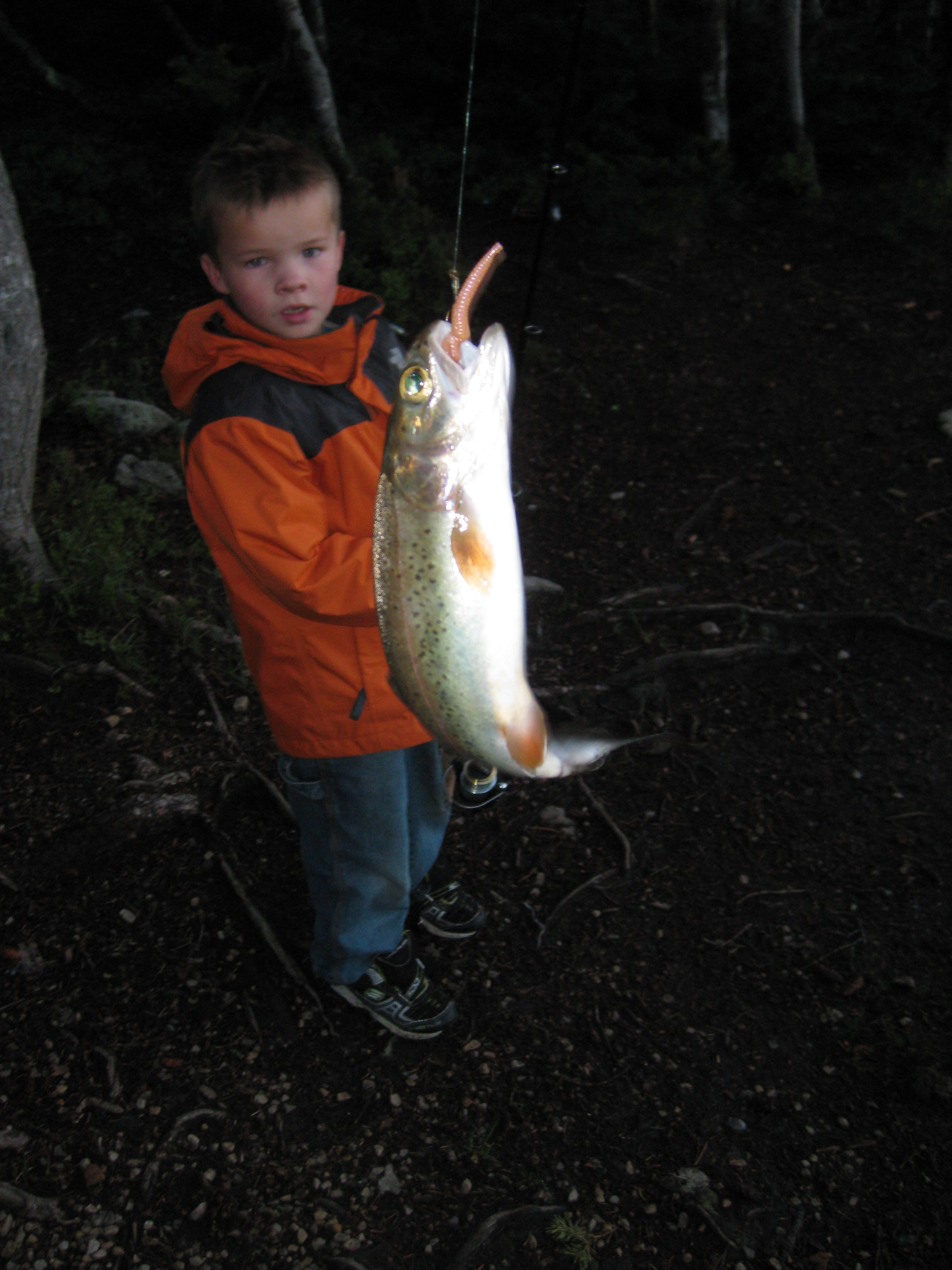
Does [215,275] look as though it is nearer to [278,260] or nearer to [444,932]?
[278,260]

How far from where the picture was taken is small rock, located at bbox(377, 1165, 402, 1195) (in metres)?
2.58

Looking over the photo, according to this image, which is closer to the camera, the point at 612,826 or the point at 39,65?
the point at 612,826

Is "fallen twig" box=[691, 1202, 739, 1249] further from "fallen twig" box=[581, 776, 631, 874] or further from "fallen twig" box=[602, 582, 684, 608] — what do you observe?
"fallen twig" box=[602, 582, 684, 608]

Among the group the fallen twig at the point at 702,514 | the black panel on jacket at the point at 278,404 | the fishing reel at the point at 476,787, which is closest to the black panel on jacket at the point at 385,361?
the black panel on jacket at the point at 278,404

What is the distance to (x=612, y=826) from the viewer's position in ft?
12.1

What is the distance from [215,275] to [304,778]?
A: 1.42 meters

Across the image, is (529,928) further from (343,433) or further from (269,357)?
(269,357)

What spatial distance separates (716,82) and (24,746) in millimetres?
9299

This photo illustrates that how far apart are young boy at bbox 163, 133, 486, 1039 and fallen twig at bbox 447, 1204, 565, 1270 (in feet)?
3.54

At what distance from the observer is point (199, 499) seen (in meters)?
2.05

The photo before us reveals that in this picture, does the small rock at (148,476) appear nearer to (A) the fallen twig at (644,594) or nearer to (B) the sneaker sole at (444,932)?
(A) the fallen twig at (644,594)

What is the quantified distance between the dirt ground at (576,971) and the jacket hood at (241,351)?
1964 millimetres

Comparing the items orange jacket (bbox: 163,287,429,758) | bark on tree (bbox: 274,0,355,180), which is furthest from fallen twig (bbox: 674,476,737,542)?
bark on tree (bbox: 274,0,355,180)

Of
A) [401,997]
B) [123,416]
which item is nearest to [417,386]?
[401,997]
